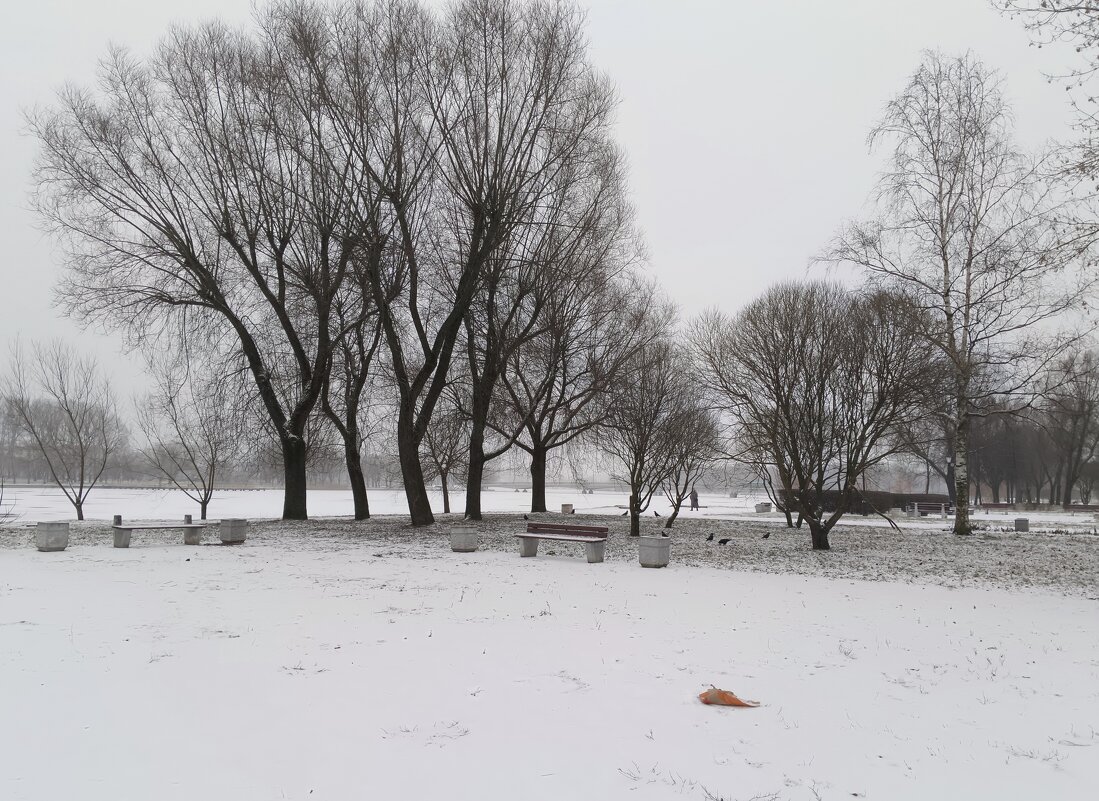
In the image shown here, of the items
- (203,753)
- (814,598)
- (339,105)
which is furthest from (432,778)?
(339,105)

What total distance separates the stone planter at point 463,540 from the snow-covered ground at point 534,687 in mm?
3150

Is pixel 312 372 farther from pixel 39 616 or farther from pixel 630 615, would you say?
pixel 630 615

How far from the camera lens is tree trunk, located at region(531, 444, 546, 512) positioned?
2766 centimetres

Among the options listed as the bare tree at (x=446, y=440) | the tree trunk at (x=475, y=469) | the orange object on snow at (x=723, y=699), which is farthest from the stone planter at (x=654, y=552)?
the bare tree at (x=446, y=440)

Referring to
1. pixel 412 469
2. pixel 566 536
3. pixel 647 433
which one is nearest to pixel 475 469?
pixel 412 469

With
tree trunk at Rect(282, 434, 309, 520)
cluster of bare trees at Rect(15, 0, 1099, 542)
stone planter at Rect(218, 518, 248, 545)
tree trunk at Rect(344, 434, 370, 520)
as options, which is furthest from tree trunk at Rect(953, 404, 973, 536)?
tree trunk at Rect(282, 434, 309, 520)

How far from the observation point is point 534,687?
5422mm

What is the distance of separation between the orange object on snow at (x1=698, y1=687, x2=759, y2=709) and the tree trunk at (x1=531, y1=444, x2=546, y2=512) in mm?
22201

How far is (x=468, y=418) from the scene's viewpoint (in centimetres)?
2458

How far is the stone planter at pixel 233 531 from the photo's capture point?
1492 centimetres

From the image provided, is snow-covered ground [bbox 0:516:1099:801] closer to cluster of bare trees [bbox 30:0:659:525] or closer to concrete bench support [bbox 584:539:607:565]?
concrete bench support [bbox 584:539:607:565]

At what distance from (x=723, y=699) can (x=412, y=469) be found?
15107mm

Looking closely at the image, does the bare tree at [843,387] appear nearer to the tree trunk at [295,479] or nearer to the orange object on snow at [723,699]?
the orange object on snow at [723,699]

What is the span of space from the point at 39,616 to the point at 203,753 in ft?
15.7
